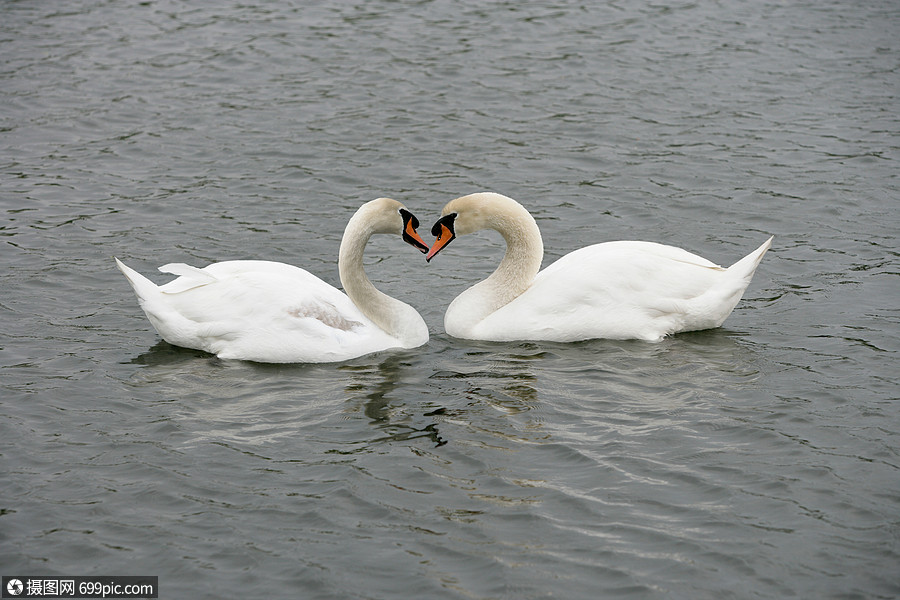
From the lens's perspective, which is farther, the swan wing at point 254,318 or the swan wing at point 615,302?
the swan wing at point 615,302

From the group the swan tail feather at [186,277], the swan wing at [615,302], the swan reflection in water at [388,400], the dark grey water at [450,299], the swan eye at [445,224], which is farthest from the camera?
the swan eye at [445,224]

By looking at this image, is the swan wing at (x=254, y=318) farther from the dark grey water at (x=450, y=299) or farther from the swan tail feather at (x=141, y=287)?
the dark grey water at (x=450, y=299)

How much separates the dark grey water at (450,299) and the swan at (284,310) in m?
0.20

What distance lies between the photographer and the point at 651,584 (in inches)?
236

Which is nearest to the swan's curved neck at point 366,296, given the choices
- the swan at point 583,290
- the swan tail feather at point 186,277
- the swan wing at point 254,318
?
the swan wing at point 254,318

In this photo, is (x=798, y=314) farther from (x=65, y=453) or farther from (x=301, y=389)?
(x=65, y=453)

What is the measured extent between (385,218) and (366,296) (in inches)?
27.2

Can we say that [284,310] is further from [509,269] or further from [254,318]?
[509,269]

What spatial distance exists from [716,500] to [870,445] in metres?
1.38

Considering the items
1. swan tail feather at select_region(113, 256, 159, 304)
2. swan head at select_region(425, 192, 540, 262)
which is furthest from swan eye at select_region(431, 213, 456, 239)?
swan tail feather at select_region(113, 256, 159, 304)

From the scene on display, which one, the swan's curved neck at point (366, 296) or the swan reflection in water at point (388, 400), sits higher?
the swan's curved neck at point (366, 296)

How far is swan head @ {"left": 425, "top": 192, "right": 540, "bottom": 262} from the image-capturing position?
948 cm

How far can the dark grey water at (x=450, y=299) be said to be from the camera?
641 centimetres

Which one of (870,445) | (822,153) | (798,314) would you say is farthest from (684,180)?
(870,445)
